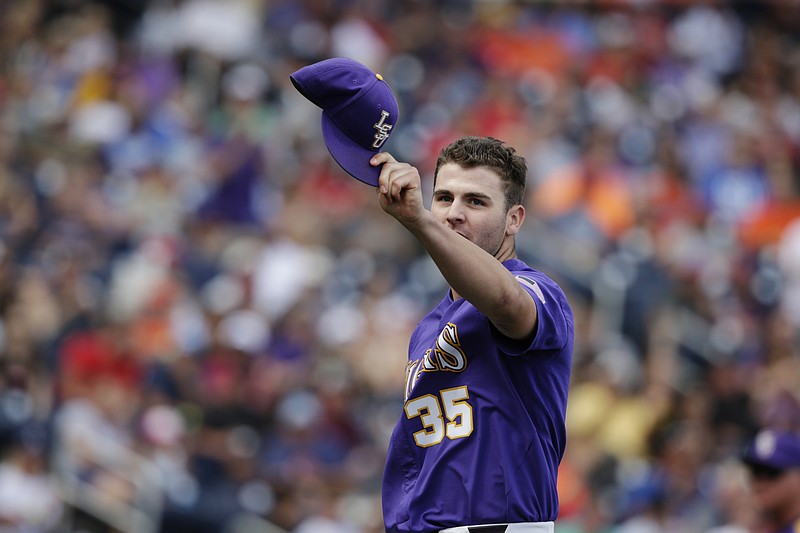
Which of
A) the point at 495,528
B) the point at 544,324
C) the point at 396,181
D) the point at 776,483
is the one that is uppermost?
the point at 396,181

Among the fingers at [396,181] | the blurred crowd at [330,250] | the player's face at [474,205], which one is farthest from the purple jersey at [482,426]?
the blurred crowd at [330,250]

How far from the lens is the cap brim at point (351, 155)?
3.63 meters

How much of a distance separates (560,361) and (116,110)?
10797mm

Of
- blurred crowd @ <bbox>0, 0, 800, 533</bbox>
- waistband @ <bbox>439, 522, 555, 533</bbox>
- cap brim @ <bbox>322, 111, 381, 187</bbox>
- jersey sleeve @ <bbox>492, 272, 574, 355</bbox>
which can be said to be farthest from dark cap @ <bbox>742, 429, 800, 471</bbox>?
cap brim @ <bbox>322, 111, 381, 187</bbox>

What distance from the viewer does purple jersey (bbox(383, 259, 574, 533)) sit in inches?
147

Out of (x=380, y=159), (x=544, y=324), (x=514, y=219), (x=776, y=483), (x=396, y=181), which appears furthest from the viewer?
(x=776, y=483)

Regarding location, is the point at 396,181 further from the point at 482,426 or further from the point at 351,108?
the point at 482,426

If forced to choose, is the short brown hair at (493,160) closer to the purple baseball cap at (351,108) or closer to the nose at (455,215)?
the nose at (455,215)

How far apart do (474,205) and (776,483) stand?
2.16 meters

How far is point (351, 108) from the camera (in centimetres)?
369

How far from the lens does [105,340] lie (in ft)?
35.2

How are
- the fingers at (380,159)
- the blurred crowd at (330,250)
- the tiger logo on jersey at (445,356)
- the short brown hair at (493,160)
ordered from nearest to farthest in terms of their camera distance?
the fingers at (380,159), the tiger logo on jersey at (445,356), the short brown hair at (493,160), the blurred crowd at (330,250)

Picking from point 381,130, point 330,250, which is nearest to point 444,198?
point 381,130

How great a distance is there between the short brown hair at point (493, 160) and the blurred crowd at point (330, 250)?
348 centimetres
